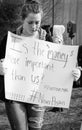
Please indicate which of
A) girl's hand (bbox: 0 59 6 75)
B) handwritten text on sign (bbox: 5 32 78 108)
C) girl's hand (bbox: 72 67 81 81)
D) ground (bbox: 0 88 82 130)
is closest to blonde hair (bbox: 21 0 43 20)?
handwritten text on sign (bbox: 5 32 78 108)

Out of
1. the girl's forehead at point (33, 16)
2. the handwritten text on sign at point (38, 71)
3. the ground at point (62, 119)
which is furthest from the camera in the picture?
the ground at point (62, 119)

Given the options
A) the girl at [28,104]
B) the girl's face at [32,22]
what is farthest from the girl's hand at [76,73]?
the girl's face at [32,22]

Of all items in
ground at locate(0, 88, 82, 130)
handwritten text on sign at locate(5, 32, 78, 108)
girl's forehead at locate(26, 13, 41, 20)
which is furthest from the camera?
ground at locate(0, 88, 82, 130)

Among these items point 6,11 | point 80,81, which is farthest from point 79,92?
point 80,81

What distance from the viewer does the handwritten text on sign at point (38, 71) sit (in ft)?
7.87

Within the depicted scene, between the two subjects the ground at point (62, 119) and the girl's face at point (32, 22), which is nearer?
the girl's face at point (32, 22)

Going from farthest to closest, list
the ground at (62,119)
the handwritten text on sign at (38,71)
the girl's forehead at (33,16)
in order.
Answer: the ground at (62,119) → the handwritten text on sign at (38,71) → the girl's forehead at (33,16)

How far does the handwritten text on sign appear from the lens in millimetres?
2398

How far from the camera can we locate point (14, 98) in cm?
240

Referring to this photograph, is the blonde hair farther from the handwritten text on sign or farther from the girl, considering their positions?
the handwritten text on sign

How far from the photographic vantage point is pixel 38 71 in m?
2.46

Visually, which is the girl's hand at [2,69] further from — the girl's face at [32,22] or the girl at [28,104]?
the girl's face at [32,22]

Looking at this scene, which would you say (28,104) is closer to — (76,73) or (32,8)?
(76,73)

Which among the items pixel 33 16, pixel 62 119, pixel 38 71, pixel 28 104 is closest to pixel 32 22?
pixel 33 16
